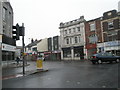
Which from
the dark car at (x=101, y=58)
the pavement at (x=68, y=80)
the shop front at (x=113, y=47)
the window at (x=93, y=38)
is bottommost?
the pavement at (x=68, y=80)

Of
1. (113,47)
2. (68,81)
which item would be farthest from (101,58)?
(68,81)

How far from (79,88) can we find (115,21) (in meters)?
30.3

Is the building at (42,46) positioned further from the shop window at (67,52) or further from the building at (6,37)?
the building at (6,37)

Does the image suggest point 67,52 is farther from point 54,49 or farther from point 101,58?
point 101,58

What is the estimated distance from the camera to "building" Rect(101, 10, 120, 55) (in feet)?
107

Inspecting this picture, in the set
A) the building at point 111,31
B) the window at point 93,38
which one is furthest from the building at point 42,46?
the building at point 111,31

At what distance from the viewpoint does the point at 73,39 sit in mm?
42938

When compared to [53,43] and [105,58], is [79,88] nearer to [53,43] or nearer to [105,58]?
[105,58]

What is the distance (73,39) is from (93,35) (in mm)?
7228

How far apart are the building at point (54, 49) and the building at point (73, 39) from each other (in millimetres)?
4461

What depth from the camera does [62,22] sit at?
155 feet

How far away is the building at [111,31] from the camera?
32750 millimetres

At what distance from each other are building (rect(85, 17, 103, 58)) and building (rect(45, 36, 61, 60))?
526 inches

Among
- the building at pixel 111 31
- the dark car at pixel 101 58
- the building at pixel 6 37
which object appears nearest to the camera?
the dark car at pixel 101 58
